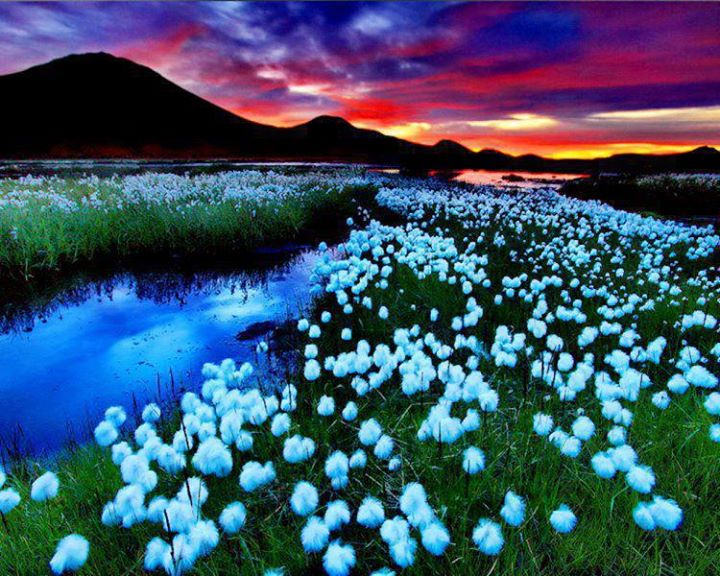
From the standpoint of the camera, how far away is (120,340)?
5.70 meters

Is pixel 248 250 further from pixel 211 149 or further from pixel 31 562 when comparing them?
pixel 211 149

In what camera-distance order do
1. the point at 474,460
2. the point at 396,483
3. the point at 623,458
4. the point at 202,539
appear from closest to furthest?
the point at 202,539 < the point at 623,458 < the point at 474,460 < the point at 396,483

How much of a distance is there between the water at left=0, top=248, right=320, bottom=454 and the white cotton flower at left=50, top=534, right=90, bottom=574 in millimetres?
2244

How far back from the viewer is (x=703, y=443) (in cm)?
262

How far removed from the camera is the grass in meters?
8.40

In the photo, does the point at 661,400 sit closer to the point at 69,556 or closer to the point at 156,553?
the point at 156,553

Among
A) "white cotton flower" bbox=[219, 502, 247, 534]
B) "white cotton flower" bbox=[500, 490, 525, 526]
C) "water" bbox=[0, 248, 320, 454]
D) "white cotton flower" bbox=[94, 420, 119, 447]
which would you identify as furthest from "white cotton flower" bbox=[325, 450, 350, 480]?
"water" bbox=[0, 248, 320, 454]

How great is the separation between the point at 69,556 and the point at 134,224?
10087 mm

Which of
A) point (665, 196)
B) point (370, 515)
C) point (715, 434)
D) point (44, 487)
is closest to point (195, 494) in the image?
point (44, 487)

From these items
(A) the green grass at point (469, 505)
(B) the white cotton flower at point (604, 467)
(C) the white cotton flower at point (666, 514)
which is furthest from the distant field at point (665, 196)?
(C) the white cotton flower at point (666, 514)

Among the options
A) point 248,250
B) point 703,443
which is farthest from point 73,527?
point 248,250

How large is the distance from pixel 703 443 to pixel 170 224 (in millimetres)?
10882

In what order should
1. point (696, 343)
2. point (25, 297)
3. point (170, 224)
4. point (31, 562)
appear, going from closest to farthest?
point (31, 562), point (696, 343), point (25, 297), point (170, 224)

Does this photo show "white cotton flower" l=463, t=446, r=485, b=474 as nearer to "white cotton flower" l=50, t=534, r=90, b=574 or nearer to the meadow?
the meadow
